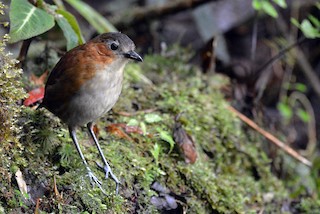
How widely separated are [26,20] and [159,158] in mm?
1235

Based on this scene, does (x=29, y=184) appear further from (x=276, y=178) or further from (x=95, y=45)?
(x=276, y=178)

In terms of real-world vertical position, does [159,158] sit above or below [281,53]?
below

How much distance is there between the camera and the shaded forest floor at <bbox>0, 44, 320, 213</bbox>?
295 centimetres

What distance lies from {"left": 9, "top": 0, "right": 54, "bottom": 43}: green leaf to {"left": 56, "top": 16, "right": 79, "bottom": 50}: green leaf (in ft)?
0.54

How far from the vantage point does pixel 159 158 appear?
3717mm

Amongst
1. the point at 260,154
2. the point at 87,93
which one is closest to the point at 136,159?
the point at 87,93

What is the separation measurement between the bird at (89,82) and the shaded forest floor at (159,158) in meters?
0.16

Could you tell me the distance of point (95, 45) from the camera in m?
3.11

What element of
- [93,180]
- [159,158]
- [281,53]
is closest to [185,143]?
[159,158]

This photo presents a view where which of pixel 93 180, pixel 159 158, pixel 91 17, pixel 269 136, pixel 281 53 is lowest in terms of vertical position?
pixel 269 136

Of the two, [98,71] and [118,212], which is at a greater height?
[98,71]

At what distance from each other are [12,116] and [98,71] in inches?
20.0

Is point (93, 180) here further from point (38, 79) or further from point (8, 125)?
point (38, 79)

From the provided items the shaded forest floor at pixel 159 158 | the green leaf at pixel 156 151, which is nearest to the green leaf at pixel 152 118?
the shaded forest floor at pixel 159 158
